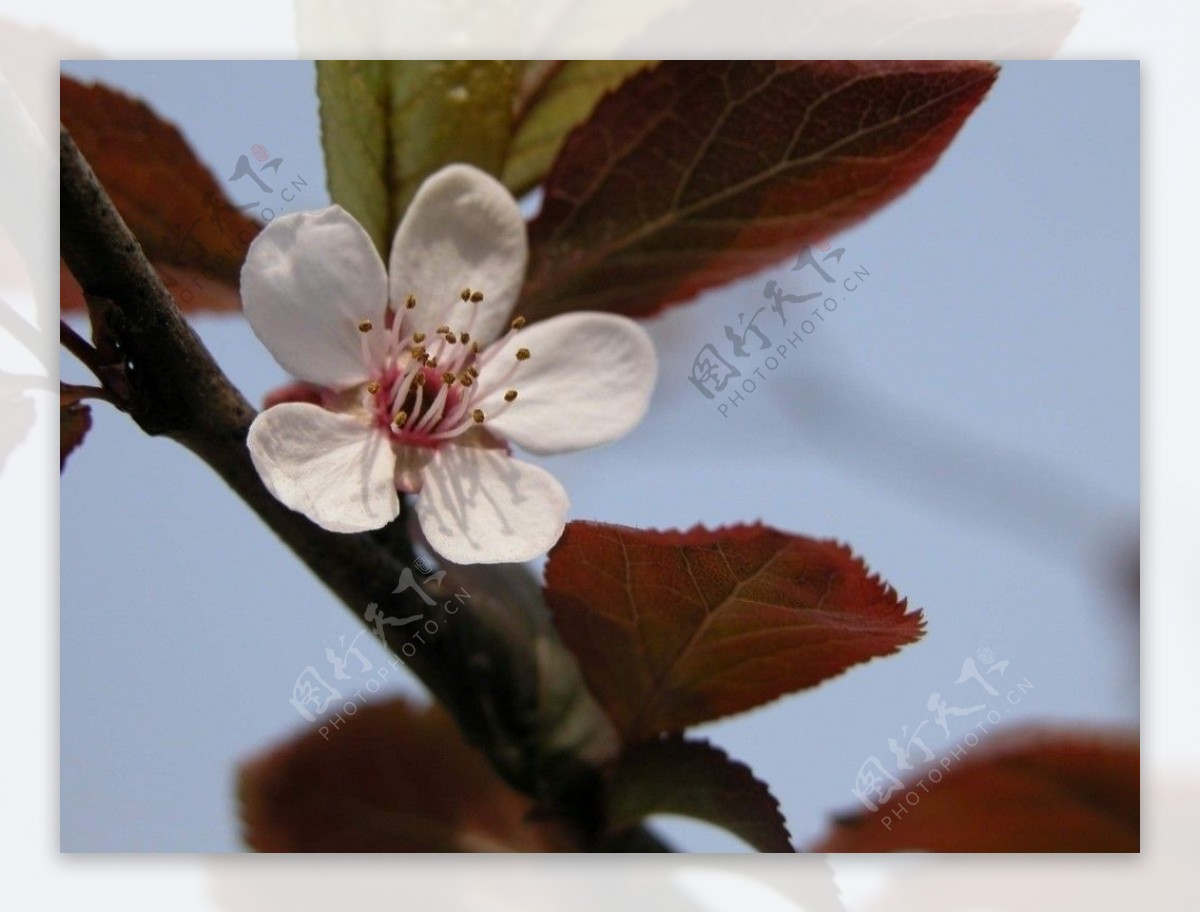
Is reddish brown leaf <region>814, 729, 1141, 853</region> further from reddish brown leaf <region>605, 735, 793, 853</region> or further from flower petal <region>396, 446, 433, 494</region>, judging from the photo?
flower petal <region>396, 446, 433, 494</region>

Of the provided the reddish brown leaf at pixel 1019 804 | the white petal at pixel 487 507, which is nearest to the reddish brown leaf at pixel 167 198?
the white petal at pixel 487 507

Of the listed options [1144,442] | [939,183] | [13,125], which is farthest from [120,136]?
[1144,442]

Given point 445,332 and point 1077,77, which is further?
point 1077,77

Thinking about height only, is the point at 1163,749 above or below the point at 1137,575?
below

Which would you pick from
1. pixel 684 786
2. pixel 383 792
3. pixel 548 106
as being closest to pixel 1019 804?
pixel 684 786

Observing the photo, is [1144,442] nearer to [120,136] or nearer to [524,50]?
[524,50]

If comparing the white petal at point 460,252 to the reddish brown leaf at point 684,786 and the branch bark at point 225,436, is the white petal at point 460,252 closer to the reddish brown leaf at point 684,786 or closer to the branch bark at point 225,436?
the branch bark at point 225,436

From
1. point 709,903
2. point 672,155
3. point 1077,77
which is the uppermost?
point 1077,77
